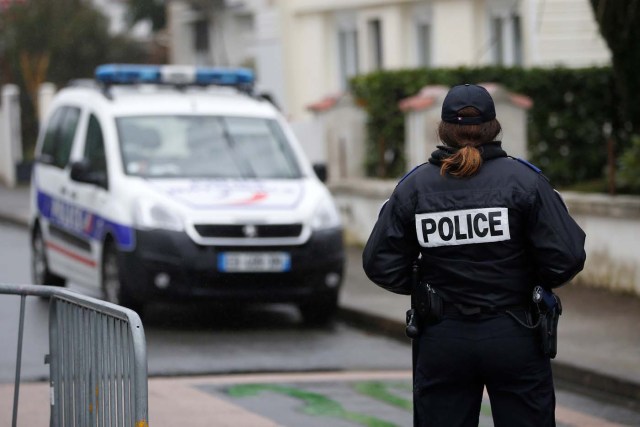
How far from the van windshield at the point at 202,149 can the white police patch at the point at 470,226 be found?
671cm

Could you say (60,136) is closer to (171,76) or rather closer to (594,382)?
(171,76)

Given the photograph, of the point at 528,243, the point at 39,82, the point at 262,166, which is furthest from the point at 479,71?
the point at 39,82

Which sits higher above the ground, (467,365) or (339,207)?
(467,365)

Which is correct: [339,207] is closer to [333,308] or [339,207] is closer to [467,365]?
[333,308]

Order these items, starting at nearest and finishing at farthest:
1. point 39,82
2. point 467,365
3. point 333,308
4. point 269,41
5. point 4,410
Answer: point 467,365 → point 4,410 → point 333,308 → point 269,41 → point 39,82

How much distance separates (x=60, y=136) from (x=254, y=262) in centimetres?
294

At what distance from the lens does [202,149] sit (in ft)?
39.3

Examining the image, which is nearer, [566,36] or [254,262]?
[254,262]

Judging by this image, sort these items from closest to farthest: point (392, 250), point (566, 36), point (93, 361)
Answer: point (392, 250) < point (93, 361) < point (566, 36)

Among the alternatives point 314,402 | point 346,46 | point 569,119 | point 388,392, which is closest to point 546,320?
point 314,402

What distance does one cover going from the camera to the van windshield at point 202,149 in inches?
461

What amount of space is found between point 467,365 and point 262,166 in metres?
7.10

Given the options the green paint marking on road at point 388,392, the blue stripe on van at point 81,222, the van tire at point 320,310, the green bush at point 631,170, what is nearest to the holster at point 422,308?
the green paint marking on road at point 388,392

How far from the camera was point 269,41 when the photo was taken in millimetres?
27016
